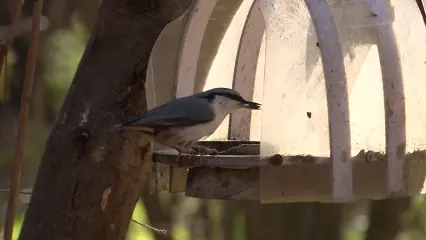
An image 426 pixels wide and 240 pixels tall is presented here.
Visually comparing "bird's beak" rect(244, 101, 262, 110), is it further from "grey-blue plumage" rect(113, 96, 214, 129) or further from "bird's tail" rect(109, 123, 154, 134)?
"bird's tail" rect(109, 123, 154, 134)

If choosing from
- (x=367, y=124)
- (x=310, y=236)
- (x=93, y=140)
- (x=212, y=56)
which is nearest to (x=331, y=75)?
(x=367, y=124)

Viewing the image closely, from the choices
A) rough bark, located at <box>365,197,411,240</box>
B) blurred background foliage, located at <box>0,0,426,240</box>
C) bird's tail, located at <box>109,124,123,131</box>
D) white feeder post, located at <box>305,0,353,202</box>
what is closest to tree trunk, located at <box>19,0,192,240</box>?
bird's tail, located at <box>109,124,123,131</box>

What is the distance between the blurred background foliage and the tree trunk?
0.94m

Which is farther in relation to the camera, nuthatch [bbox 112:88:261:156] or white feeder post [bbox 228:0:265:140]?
white feeder post [bbox 228:0:265:140]

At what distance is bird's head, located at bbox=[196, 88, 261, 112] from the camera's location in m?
1.24

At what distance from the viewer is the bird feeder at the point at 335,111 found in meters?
1.05

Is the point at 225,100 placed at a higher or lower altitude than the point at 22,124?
higher

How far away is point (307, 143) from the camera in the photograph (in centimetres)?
109

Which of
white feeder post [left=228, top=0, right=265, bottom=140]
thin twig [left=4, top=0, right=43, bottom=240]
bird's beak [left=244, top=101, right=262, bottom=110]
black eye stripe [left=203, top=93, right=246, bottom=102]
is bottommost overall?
thin twig [left=4, top=0, right=43, bottom=240]

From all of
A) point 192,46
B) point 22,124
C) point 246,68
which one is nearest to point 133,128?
point 22,124

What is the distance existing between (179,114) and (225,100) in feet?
0.35

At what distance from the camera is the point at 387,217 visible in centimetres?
257

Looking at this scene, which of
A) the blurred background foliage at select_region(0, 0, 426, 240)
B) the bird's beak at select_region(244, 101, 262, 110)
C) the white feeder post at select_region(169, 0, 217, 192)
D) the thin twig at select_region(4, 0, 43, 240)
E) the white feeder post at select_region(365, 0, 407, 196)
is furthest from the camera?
the blurred background foliage at select_region(0, 0, 426, 240)

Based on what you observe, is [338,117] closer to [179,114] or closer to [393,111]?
[393,111]
